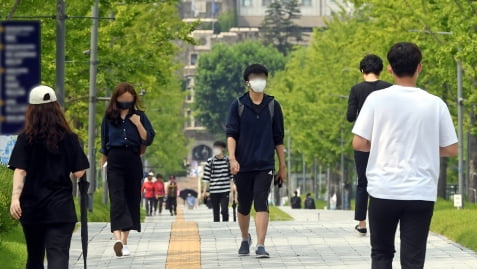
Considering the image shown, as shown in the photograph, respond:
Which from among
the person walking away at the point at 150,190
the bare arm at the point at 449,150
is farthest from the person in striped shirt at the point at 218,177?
the person walking away at the point at 150,190

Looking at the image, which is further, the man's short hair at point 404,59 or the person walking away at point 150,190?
the person walking away at point 150,190

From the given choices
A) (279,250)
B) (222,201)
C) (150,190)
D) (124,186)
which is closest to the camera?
(124,186)

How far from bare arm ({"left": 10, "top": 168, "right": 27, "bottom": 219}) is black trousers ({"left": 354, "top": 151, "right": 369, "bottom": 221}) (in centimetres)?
695

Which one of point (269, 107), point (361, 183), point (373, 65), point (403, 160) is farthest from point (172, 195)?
point (403, 160)

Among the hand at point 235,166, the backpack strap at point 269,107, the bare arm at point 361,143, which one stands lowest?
the hand at point 235,166

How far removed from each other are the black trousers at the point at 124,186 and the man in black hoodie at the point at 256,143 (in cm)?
107

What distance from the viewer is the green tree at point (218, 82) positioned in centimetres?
16900

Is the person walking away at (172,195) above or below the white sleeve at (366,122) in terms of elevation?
below

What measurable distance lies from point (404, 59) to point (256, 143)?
21.7 ft

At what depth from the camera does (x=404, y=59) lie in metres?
9.52

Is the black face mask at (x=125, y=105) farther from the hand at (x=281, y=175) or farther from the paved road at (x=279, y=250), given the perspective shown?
the hand at (x=281, y=175)

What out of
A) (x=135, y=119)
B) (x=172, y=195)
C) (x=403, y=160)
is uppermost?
(x=135, y=119)

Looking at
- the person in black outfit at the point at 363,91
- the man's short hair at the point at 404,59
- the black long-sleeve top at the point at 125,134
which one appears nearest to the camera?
the man's short hair at the point at 404,59

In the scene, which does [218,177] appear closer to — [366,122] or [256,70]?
[256,70]
